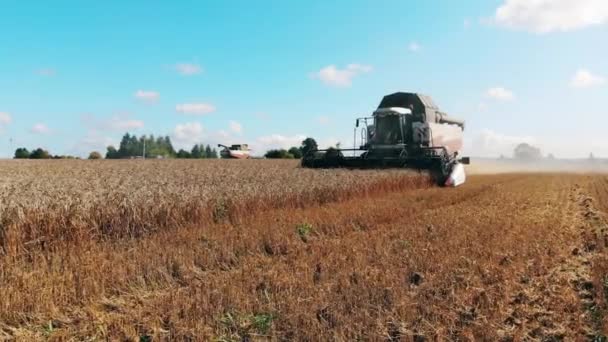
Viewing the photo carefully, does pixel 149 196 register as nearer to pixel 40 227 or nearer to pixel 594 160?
pixel 40 227

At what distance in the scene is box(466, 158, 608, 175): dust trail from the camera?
4083 centimetres

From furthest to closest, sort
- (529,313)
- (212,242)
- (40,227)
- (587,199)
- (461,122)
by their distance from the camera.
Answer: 1. (461,122)
2. (587,199)
3. (212,242)
4. (40,227)
5. (529,313)

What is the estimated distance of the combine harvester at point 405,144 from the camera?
19.2 metres

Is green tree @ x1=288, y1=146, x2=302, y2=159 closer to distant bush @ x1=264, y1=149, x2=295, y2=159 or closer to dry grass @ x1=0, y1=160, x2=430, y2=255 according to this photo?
distant bush @ x1=264, y1=149, x2=295, y2=159

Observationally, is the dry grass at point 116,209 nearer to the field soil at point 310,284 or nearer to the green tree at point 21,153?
the field soil at point 310,284

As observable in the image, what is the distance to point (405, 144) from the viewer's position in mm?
21406

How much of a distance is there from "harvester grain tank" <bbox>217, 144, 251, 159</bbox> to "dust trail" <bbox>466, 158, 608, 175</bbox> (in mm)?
26154

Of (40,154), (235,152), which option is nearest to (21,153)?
(40,154)

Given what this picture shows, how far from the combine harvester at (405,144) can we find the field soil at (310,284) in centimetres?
1109

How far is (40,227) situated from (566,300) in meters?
6.36

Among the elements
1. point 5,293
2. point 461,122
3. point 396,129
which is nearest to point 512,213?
point 5,293

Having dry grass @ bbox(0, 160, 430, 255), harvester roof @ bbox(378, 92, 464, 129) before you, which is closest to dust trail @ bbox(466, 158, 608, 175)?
harvester roof @ bbox(378, 92, 464, 129)

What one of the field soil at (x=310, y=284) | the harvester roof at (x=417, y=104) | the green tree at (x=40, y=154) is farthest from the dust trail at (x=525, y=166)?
the green tree at (x=40, y=154)

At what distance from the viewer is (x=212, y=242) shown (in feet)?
21.8
